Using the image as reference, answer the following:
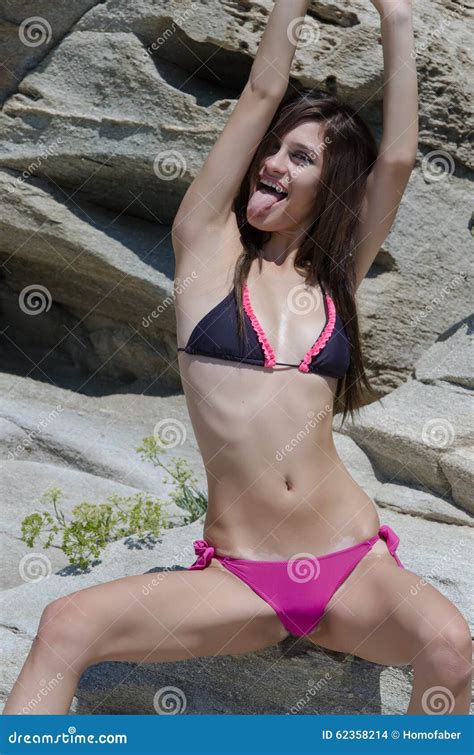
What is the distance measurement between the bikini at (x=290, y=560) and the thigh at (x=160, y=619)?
0.05 metres

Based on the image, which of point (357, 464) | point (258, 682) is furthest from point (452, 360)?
point (258, 682)

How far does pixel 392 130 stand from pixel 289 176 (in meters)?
0.38

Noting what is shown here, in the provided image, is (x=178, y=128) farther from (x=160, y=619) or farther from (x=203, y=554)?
(x=160, y=619)

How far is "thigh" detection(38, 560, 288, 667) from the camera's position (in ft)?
9.46

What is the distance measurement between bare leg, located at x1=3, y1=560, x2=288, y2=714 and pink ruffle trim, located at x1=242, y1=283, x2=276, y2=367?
2.12 ft

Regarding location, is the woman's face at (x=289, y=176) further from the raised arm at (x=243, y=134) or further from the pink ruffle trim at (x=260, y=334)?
the pink ruffle trim at (x=260, y=334)

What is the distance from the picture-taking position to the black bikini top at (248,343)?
10.6 ft

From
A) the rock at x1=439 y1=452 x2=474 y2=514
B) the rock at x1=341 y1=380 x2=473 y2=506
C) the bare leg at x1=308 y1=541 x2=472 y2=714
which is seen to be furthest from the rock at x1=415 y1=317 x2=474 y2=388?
the bare leg at x1=308 y1=541 x2=472 y2=714

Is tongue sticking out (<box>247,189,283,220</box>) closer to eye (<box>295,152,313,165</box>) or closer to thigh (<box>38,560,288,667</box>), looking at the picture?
eye (<box>295,152,313,165</box>)

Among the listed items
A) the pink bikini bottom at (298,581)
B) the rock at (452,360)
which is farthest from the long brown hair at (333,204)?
the rock at (452,360)

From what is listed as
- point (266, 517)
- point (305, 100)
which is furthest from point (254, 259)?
point (266, 517)

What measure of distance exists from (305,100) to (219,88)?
2481 mm

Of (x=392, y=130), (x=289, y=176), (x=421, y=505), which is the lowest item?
(x=421, y=505)

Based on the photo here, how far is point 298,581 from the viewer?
10.2 feet
